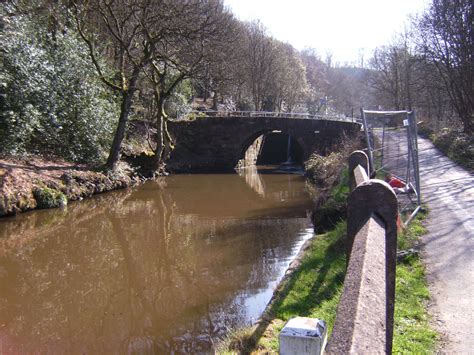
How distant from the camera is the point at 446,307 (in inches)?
171

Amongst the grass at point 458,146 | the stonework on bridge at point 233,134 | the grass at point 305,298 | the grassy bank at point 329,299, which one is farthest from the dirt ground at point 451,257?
the stonework on bridge at point 233,134

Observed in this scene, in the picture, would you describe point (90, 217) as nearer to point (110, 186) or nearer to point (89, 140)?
point (110, 186)

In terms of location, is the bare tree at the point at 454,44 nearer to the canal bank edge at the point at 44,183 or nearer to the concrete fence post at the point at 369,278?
the canal bank edge at the point at 44,183

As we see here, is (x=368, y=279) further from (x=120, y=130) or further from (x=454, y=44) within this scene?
(x=454, y=44)

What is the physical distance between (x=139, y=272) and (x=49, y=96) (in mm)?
10408

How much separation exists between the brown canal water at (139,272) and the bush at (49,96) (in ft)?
10.8

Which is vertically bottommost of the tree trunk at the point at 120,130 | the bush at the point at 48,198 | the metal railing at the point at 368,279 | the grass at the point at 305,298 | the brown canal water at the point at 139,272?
the brown canal water at the point at 139,272

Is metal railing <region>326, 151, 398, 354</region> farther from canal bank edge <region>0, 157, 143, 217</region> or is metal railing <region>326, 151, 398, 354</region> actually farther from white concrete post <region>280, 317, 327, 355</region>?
canal bank edge <region>0, 157, 143, 217</region>

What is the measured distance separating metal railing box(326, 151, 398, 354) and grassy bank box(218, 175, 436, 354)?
162cm

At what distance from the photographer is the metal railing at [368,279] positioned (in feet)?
4.48

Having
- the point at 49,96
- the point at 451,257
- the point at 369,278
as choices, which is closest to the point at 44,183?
the point at 49,96

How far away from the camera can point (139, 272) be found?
8.48m

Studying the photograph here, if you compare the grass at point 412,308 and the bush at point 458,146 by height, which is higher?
the bush at point 458,146

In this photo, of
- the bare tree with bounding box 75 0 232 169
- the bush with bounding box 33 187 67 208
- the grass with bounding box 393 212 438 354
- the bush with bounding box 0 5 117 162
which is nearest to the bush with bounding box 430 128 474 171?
the grass with bounding box 393 212 438 354
